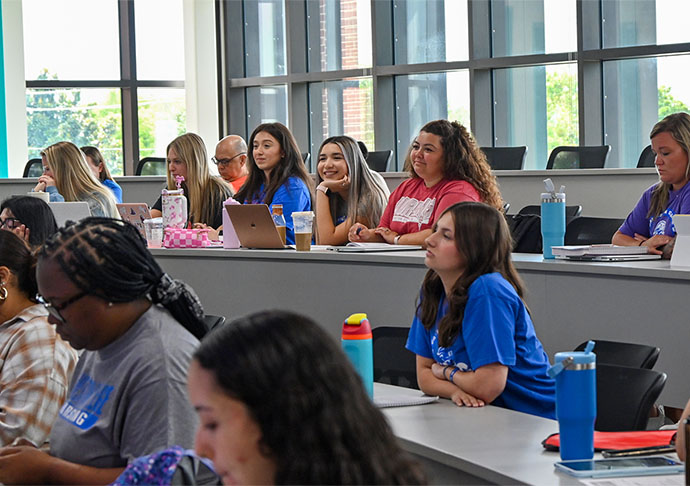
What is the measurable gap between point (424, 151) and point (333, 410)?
324 cm

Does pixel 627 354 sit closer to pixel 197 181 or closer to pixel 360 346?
pixel 360 346

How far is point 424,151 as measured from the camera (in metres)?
4.07

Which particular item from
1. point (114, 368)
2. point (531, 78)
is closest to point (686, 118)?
point (114, 368)

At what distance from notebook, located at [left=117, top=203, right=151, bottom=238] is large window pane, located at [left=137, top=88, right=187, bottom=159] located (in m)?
5.92

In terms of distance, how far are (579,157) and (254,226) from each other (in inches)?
136

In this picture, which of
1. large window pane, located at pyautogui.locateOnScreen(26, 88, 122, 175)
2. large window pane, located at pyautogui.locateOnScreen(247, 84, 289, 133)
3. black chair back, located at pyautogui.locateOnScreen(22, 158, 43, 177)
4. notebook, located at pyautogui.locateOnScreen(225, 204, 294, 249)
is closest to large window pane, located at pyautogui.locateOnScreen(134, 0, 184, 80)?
large window pane, located at pyautogui.locateOnScreen(26, 88, 122, 175)

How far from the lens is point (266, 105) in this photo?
10.3 meters

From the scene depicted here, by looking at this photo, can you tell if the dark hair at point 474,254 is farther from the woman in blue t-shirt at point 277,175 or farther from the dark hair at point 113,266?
the woman in blue t-shirt at point 277,175

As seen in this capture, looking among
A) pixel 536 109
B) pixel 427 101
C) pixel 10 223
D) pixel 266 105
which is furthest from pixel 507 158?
pixel 10 223

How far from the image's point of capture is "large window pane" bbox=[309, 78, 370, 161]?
954 centimetres

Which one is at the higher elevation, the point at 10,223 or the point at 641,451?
the point at 10,223

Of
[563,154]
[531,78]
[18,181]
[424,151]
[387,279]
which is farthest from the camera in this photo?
[531,78]

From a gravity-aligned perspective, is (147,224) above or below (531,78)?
below

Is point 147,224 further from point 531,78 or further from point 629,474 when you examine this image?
point 531,78
